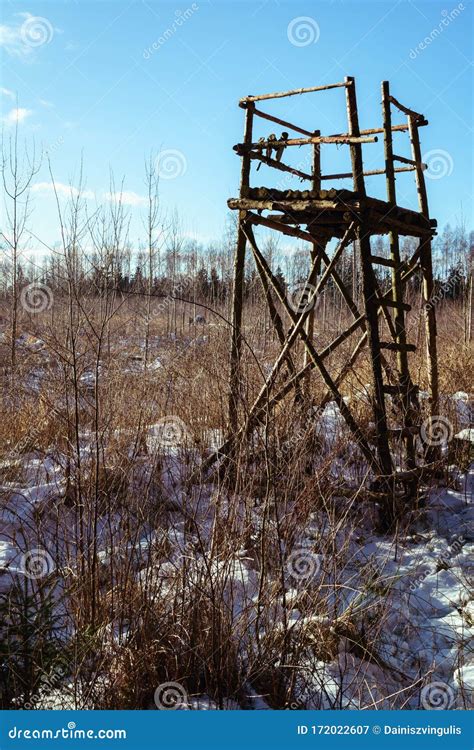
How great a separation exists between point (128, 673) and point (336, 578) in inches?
43.0

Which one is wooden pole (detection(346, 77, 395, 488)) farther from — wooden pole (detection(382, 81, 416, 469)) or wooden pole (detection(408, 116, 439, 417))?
wooden pole (detection(408, 116, 439, 417))

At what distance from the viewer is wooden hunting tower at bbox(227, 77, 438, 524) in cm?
484

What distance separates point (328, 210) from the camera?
16.1 feet

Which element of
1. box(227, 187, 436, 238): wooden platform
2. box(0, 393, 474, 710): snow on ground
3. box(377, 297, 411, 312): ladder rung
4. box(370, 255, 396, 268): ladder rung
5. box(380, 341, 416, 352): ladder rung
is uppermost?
box(227, 187, 436, 238): wooden platform

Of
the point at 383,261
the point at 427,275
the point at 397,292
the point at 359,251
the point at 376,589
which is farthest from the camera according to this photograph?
the point at 427,275

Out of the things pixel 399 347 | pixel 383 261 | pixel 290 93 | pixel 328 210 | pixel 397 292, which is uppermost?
pixel 290 93

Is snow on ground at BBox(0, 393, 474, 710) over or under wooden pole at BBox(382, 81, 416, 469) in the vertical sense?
under

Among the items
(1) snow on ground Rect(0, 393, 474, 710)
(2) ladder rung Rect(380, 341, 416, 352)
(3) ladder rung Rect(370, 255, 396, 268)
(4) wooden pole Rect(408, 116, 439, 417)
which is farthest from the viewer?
(4) wooden pole Rect(408, 116, 439, 417)

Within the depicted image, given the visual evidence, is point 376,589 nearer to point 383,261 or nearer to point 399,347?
point 399,347

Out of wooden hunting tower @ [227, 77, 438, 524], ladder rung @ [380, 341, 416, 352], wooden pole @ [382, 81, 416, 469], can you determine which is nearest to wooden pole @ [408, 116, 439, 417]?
wooden hunting tower @ [227, 77, 438, 524]

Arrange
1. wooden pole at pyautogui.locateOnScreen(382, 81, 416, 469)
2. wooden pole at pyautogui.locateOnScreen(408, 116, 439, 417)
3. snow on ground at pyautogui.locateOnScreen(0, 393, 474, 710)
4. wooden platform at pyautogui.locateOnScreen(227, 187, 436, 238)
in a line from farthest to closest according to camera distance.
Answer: wooden pole at pyautogui.locateOnScreen(408, 116, 439, 417), wooden pole at pyautogui.locateOnScreen(382, 81, 416, 469), wooden platform at pyautogui.locateOnScreen(227, 187, 436, 238), snow on ground at pyautogui.locateOnScreen(0, 393, 474, 710)

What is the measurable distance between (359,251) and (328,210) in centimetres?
42

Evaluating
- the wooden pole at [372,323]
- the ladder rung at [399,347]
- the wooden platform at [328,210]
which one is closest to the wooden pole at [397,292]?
the ladder rung at [399,347]

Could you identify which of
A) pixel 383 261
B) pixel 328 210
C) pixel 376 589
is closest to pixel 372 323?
pixel 383 261
